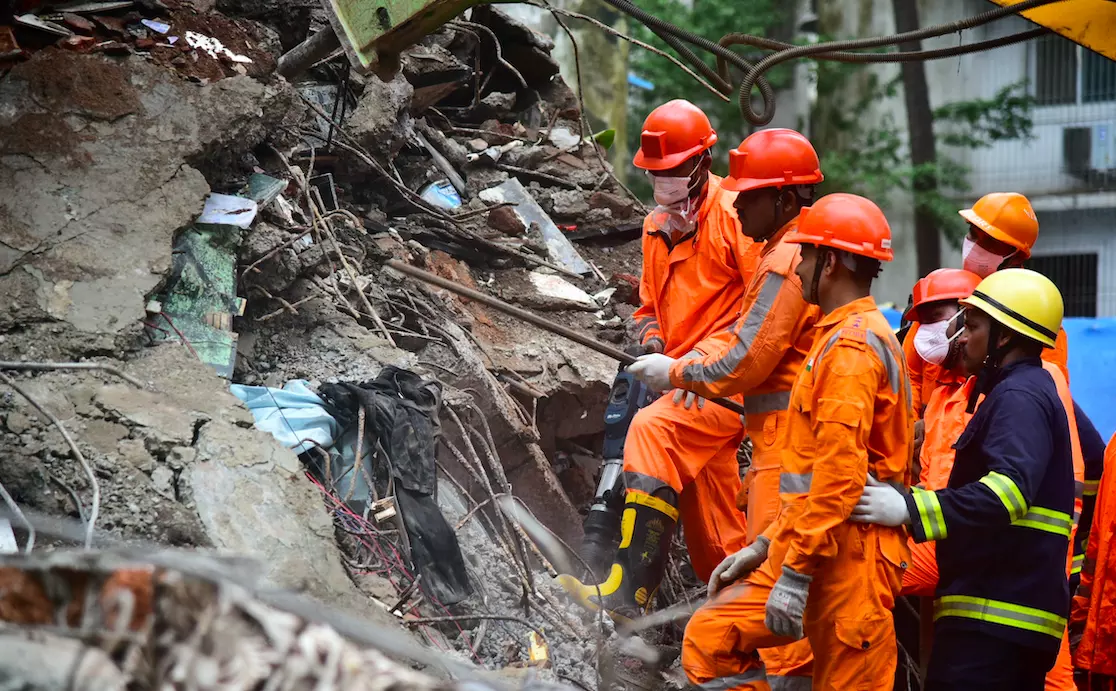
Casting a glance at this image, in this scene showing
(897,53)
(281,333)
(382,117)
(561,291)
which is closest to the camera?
(897,53)

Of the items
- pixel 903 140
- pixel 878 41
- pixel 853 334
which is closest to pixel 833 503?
pixel 853 334

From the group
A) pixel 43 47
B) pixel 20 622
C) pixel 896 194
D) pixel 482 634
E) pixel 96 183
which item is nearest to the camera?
pixel 20 622

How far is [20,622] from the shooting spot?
152 centimetres

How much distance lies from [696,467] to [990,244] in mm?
1604

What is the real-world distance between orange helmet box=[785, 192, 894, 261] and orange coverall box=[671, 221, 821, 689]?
337mm

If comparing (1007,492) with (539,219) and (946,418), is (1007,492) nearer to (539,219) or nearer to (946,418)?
(946,418)

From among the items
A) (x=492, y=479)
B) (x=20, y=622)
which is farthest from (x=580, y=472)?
(x=20, y=622)

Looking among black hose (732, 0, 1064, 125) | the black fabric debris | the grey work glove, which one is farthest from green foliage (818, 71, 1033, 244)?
the grey work glove

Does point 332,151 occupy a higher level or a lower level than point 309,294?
higher

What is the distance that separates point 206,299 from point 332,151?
1.71 meters

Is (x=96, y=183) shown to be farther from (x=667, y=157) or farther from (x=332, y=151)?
(x=667, y=157)

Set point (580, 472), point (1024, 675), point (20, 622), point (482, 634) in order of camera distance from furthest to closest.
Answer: point (580, 472) → point (482, 634) → point (1024, 675) → point (20, 622)

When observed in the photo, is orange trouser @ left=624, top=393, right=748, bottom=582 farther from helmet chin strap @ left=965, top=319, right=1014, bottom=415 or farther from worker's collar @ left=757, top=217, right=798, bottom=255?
helmet chin strap @ left=965, top=319, right=1014, bottom=415

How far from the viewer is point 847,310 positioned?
3.45m
